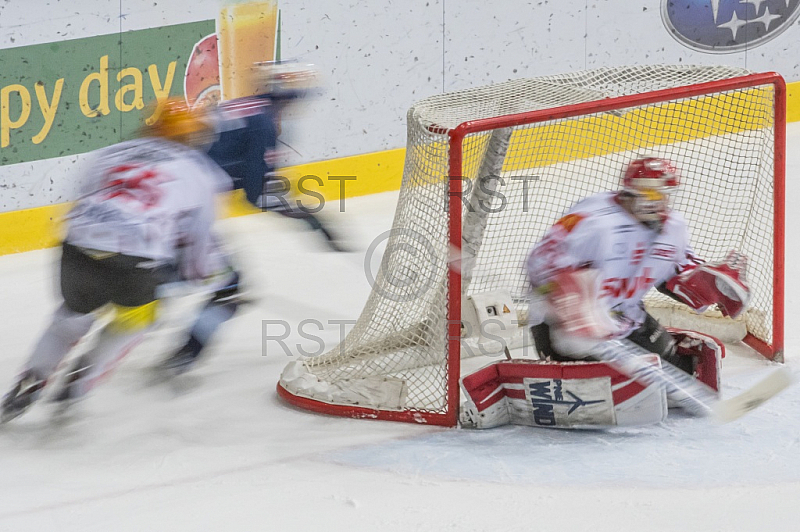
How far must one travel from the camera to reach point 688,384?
10.6 feet

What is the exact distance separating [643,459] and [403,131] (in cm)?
295

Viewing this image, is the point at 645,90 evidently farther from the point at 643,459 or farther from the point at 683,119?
the point at 643,459

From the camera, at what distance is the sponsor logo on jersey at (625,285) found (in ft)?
9.93

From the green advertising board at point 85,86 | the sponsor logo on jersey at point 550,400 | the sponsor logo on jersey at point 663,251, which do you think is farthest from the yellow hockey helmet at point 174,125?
the green advertising board at point 85,86

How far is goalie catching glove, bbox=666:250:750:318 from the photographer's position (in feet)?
10.7

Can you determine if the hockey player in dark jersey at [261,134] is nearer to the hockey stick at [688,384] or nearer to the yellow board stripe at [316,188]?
the hockey stick at [688,384]

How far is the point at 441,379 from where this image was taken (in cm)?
322

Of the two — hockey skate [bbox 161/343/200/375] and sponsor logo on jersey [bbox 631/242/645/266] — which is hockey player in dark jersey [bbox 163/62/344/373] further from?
sponsor logo on jersey [bbox 631/242/645/266]

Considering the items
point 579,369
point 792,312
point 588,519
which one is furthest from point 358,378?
point 792,312

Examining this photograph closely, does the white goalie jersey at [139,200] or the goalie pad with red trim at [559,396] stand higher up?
the white goalie jersey at [139,200]

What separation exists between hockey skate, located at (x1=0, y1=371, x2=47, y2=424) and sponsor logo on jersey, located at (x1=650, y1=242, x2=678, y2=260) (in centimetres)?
166

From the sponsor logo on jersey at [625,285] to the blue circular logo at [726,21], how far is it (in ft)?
11.1

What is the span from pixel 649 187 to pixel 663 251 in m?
0.26

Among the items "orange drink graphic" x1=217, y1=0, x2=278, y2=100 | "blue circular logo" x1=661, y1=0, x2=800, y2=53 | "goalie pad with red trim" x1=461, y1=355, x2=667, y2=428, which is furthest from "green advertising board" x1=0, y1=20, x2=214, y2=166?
"blue circular logo" x1=661, y1=0, x2=800, y2=53
